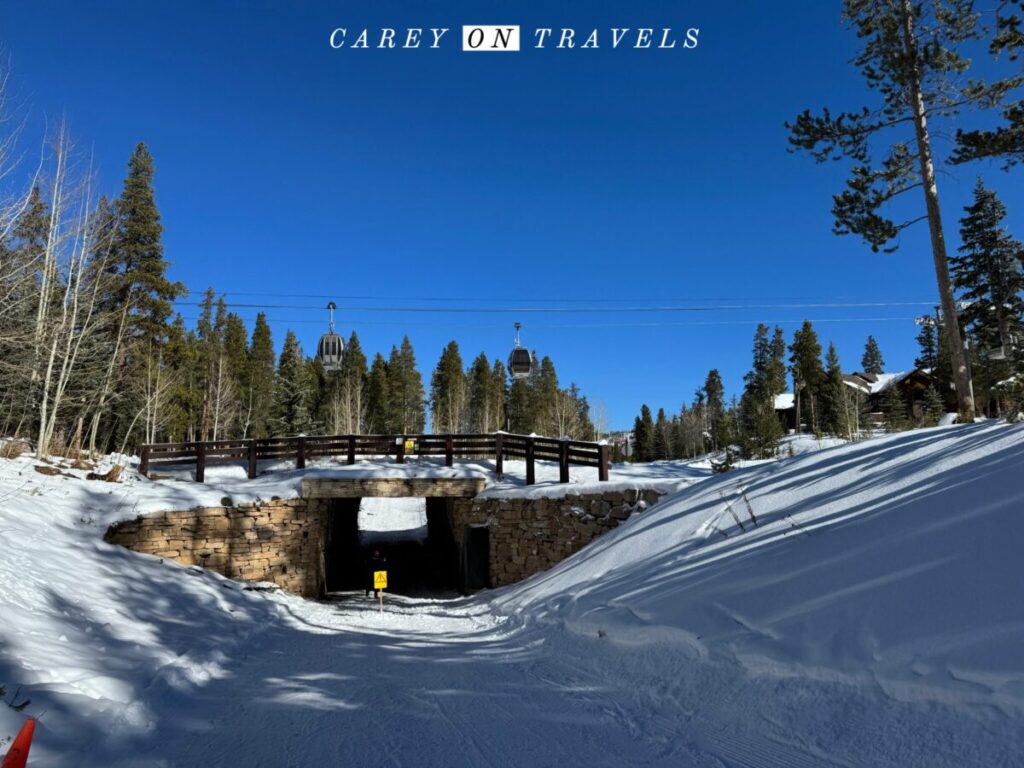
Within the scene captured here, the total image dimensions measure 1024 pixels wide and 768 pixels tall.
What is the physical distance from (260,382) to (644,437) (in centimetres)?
4477

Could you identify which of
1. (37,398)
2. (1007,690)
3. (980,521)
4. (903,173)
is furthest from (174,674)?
(37,398)

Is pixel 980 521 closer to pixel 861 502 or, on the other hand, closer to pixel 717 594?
pixel 861 502

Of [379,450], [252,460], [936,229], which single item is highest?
[936,229]

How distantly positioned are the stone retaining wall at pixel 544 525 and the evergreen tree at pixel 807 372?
4013 cm

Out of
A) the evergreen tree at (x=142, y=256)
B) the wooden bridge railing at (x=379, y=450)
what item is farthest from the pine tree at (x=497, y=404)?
the wooden bridge railing at (x=379, y=450)

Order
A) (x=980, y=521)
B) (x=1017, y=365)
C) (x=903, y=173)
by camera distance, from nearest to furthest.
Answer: (x=980, y=521), (x=903, y=173), (x=1017, y=365)

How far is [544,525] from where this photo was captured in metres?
13.2

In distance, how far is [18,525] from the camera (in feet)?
29.3

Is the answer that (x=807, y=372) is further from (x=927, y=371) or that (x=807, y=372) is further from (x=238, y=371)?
(x=238, y=371)

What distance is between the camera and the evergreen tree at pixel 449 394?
5762 centimetres

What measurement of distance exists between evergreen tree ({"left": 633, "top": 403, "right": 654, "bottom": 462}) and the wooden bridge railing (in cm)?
5615

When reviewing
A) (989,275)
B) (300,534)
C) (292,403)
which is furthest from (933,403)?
(292,403)

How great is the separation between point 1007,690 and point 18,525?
38.9 feet

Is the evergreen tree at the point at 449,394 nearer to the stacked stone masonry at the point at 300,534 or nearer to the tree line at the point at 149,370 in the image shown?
the tree line at the point at 149,370
